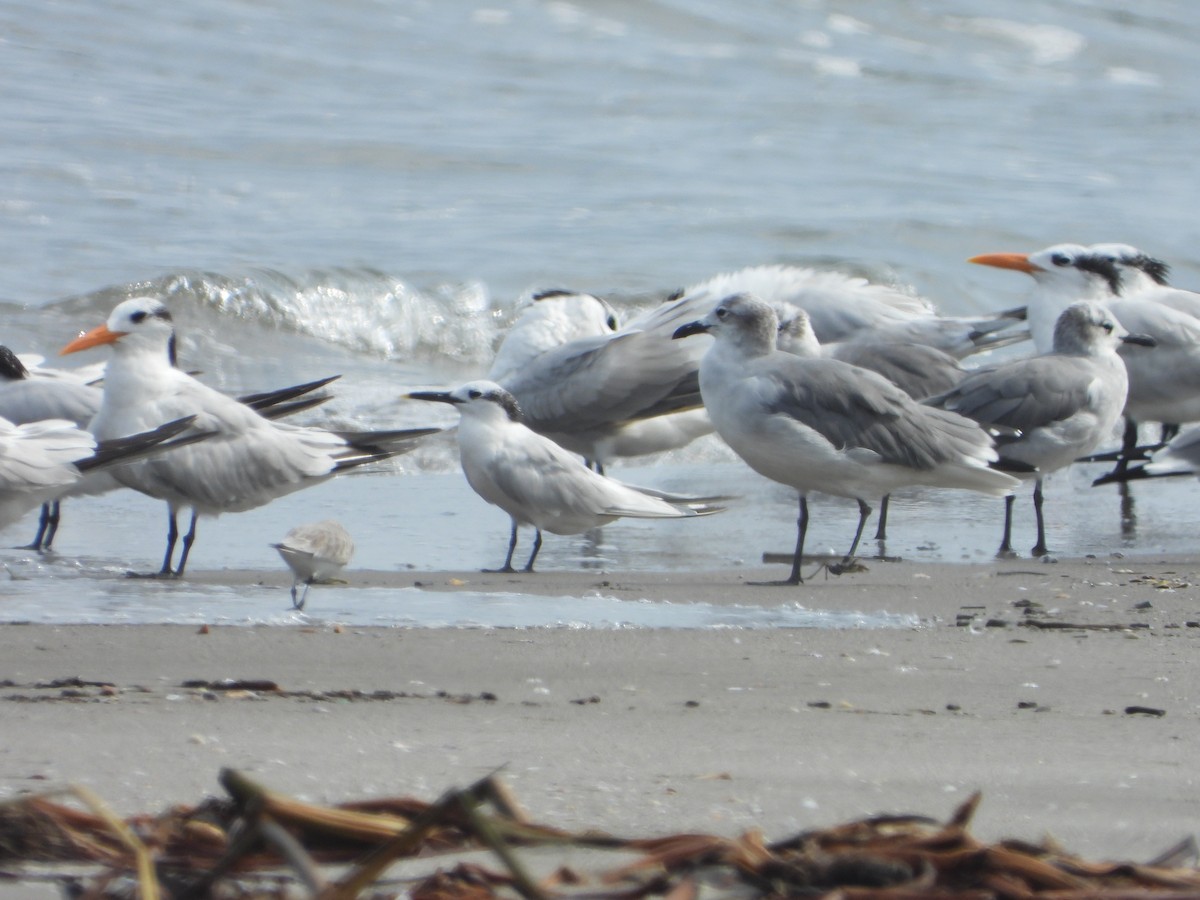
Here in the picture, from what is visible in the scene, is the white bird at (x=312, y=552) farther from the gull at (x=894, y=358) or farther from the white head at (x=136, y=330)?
the gull at (x=894, y=358)

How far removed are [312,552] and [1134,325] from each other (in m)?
5.28

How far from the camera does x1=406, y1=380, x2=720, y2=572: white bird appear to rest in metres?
6.76

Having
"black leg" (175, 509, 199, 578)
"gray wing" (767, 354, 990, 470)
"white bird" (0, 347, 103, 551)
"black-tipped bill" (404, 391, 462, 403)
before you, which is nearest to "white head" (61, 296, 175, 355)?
"white bird" (0, 347, 103, 551)

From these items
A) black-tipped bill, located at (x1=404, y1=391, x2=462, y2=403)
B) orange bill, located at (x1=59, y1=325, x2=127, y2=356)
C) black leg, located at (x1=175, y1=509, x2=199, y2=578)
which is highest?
orange bill, located at (x1=59, y1=325, x2=127, y2=356)

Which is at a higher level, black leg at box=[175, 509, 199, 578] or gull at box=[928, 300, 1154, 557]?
gull at box=[928, 300, 1154, 557]

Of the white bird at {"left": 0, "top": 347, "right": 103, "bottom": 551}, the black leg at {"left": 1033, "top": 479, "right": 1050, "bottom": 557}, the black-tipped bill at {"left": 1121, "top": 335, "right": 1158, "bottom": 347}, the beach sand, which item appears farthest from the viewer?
the black-tipped bill at {"left": 1121, "top": 335, "right": 1158, "bottom": 347}

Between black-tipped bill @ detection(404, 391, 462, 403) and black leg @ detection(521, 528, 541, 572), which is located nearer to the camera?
black leg @ detection(521, 528, 541, 572)

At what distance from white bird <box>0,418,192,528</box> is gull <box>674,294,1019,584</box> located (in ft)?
6.43

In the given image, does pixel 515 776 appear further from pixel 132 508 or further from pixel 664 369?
pixel 664 369

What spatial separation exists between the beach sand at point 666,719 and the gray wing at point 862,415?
1.47 metres

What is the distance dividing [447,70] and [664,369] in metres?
11.5

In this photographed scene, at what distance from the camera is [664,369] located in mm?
8992

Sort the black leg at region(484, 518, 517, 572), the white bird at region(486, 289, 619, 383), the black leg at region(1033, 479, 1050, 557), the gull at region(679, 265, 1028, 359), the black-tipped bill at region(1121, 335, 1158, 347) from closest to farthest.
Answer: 1. the black leg at region(484, 518, 517, 572)
2. the black leg at region(1033, 479, 1050, 557)
3. the black-tipped bill at region(1121, 335, 1158, 347)
4. the gull at region(679, 265, 1028, 359)
5. the white bird at region(486, 289, 619, 383)

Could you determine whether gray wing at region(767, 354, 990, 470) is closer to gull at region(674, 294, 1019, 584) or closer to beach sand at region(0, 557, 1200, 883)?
gull at region(674, 294, 1019, 584)
